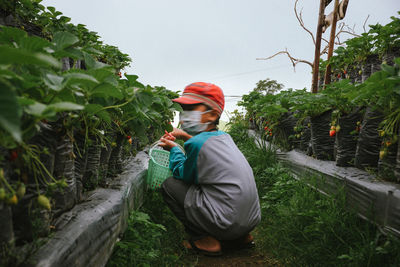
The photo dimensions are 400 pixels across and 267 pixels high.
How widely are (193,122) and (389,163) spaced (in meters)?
1.35

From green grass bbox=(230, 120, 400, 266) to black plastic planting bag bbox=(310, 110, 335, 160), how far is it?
1.40 ft

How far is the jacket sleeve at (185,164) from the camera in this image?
1.84m

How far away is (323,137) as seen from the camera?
283cm

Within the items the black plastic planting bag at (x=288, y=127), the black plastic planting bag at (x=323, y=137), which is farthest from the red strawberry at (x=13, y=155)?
the black plastic planting bag at (x=288, y=127)

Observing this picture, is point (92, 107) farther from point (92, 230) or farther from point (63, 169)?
point (92, 230)

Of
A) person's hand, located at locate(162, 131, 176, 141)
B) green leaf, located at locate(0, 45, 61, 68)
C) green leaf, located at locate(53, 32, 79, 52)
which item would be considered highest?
green leaf, located at locate(53, 32, 79, 52)

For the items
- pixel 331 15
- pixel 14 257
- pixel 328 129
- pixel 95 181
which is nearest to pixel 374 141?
pixel 328 129

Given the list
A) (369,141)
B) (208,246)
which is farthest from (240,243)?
(369,141)

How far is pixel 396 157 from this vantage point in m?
1.71

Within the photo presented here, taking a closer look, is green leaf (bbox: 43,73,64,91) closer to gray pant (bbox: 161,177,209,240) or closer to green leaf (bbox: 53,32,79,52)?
green leaf (bbox: 53,32,79,52)

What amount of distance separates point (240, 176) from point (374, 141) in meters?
1.09

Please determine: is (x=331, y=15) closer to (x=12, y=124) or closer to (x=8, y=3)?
(x=8, y=3)

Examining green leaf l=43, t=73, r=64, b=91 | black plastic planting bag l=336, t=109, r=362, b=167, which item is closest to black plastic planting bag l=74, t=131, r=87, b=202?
green leaf l=43, t=73, r=64, b=91

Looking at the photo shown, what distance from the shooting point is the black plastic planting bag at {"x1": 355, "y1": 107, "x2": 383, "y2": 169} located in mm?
1997
